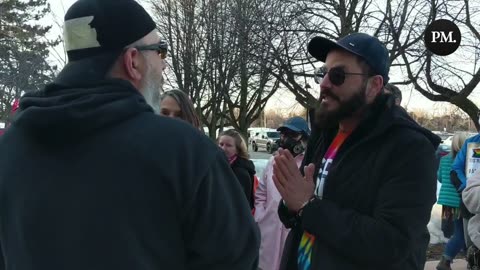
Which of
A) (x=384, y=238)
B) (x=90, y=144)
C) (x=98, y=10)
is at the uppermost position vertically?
(x=98, y=10)

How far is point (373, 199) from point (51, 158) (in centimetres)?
130

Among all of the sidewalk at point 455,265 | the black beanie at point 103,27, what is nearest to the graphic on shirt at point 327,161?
the black beanie at point 103,27

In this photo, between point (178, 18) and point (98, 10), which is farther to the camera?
point (178, 18)

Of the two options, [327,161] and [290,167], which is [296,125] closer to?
[327,161]

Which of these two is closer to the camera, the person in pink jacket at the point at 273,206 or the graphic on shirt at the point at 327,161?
the graphic on shirt at the point at 327,161

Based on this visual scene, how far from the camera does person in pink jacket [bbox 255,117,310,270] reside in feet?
13.8

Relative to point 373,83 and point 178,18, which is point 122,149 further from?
point 178,18

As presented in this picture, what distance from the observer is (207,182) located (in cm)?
132

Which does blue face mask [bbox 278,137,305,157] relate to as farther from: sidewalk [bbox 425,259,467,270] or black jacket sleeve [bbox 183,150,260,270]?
black jacket sleeve [bbox 183,150,260,270]

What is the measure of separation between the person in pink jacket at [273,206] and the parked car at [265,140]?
28.7 metres

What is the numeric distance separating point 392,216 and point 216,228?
3.06ft

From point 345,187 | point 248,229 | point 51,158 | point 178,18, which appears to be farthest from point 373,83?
point 178,18

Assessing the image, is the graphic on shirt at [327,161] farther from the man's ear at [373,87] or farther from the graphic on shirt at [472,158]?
the graphic on shirt at [472,158]

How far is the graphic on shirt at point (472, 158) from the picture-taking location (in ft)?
18.7
